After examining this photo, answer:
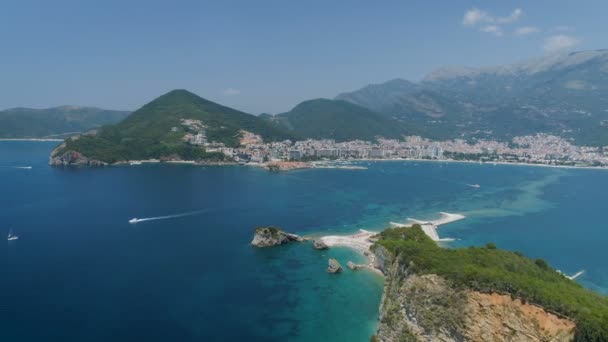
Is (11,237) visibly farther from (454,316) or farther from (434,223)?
(434,223)

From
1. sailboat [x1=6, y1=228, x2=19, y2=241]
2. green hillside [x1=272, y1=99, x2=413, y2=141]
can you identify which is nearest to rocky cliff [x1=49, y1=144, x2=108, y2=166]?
sailboat [x1=6, y1=228, x2=19, y2=241]

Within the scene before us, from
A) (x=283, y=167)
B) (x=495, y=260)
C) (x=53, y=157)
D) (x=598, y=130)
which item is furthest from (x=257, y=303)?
(x=598, y=130)

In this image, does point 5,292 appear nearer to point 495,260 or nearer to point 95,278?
point 95,278

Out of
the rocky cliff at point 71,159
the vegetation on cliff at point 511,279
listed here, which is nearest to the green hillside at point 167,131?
the rocky cliff at point 71,159

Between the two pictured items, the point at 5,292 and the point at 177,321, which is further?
the point at 5,292

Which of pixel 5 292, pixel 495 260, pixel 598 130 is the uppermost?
pixel 598 130

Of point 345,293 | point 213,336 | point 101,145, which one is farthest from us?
point 101,145

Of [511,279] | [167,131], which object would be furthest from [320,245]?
[167,131]
